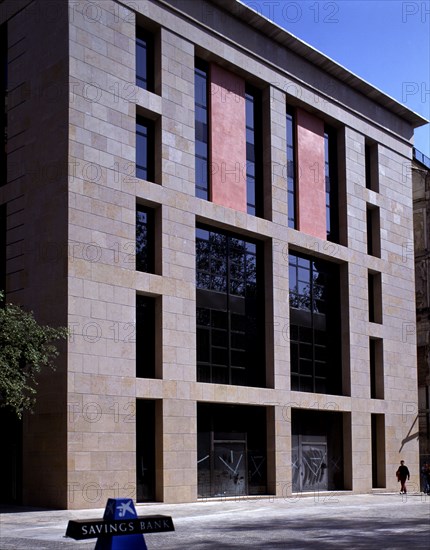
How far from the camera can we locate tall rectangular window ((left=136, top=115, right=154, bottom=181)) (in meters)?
36.1

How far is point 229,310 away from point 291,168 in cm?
906

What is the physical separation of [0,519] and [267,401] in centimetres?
1565

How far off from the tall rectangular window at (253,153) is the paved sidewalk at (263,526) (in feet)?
46.0

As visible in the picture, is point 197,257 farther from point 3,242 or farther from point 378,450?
point 378,450

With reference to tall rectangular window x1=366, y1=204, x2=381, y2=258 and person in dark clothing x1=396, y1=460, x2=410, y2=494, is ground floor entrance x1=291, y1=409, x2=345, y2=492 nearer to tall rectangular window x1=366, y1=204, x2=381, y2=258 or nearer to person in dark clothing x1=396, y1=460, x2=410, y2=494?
person in dark clothing x1=396, y1=460, x2=410, y2=494

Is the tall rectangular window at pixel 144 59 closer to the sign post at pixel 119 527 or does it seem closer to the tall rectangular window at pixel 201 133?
the tall rectangular window at pixel 201 133

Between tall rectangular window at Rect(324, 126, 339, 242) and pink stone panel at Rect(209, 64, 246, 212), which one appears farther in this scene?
tall rectangular window at Rect(324, 126, 339, 242)

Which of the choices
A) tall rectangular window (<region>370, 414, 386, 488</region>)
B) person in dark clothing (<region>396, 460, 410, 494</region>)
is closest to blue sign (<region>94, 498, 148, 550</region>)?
person in dark clothing (<region>396, 460, 410, 494</region>)

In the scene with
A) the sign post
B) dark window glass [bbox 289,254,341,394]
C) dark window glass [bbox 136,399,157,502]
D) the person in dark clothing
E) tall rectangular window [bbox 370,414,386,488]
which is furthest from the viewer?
tall rectangular window [bbox 370,414,386,488]

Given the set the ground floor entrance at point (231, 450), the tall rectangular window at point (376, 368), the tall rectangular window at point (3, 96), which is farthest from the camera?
the tall rectangular window at point (376, 368)

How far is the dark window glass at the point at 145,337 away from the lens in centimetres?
3475

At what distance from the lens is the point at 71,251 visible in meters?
31.7

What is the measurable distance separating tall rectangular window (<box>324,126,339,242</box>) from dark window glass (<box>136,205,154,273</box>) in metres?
13.1

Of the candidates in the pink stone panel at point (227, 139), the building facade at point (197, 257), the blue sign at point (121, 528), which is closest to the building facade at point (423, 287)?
the building facade at point (197, 257)
